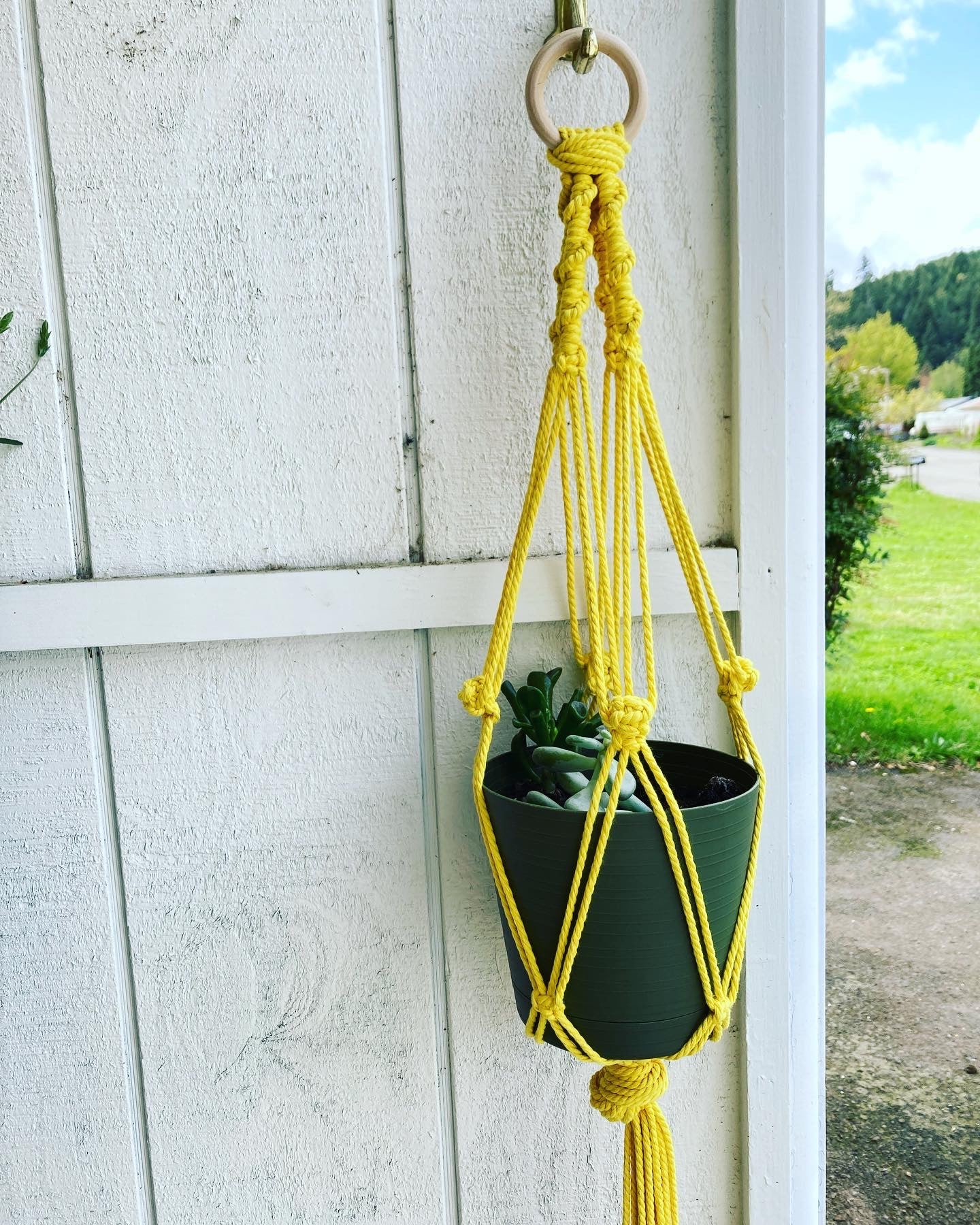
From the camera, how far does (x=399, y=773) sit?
2.36ft

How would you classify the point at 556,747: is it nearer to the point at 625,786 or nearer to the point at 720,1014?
the point at 625,786

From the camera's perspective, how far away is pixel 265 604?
2.23 ft

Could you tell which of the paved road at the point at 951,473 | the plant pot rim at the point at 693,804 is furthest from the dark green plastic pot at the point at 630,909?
the paved road at the point at 951,473

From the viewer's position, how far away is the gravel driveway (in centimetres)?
133

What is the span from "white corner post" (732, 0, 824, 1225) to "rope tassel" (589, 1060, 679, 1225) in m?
0.11

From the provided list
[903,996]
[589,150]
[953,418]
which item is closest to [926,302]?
[953,418]

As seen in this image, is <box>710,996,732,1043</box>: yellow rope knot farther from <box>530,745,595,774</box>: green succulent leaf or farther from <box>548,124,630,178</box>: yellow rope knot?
<box>548,124,630,178</box>: yellow rope knot

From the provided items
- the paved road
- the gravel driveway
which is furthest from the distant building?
the gravel driveway

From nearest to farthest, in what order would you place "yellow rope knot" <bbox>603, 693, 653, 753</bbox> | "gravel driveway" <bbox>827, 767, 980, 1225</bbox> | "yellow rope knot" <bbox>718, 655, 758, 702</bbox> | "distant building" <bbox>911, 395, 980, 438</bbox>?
"yellow rope knot" <bbox>603, 693, 653, 753</bbox> → "yellow rope knot" <bbox>718, 655, 758, 702</bbox> → "gravel driveway" <bbox>827, 767, 980, 1225</bbox> → "distant building" <bbox>911, 395, 980, 438</bbox>

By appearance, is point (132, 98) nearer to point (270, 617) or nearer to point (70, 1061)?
point (270, 617)

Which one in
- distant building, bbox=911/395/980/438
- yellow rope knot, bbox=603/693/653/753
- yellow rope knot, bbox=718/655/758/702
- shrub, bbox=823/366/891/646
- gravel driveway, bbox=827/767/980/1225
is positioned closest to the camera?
yellow rope knot, bbox=603/693/653/753

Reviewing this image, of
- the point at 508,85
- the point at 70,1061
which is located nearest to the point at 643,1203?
the point at 70,1061

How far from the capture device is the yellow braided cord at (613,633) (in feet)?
1.82

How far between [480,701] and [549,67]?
16.3 inches
